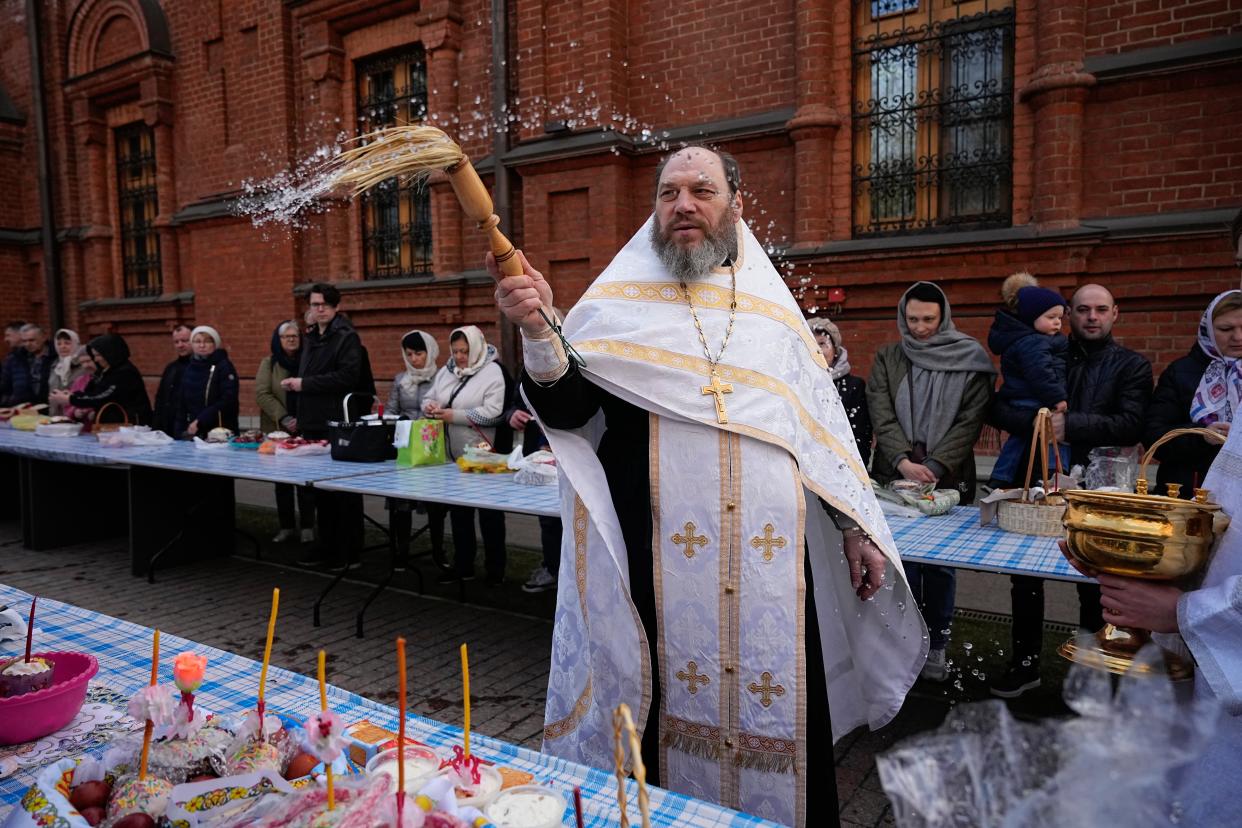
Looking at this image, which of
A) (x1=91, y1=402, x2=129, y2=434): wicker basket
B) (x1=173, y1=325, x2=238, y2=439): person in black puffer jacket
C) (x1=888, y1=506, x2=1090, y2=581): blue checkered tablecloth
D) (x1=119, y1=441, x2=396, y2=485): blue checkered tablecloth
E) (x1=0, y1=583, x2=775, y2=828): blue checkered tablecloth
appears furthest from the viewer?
(x1=173, y1=325, x2=238, y2=439): person in black puffer jacket

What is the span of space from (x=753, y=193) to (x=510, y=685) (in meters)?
4.88

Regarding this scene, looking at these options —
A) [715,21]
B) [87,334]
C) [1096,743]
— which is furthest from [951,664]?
[87,334]

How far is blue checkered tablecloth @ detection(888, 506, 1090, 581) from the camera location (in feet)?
9.80

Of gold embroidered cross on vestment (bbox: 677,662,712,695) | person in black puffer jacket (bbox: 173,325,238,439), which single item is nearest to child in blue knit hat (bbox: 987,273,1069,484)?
gold embroidered cross on vestment (bbox: 677,662,712,695)

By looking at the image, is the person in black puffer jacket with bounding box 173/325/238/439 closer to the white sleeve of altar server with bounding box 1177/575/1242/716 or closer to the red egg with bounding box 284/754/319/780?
the red egg with bounding box 284/754/319/780

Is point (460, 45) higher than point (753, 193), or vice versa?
point (460, 45)

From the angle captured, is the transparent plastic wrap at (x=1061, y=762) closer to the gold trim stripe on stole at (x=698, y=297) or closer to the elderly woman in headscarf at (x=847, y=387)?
the gold trim stripe on stole at (x=698, y=297)

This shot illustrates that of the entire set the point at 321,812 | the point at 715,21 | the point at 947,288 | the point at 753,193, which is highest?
the point at 715,21

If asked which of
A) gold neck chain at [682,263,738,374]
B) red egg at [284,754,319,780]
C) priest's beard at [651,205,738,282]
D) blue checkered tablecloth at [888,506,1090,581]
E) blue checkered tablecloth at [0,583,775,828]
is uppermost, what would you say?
priest's beard at [651,205,738,282]

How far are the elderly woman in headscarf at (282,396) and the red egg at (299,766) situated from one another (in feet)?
19.3

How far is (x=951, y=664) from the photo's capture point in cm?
436

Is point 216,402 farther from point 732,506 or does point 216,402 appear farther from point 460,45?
point 732,506

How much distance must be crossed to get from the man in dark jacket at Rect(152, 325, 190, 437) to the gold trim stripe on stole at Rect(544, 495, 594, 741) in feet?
20.6

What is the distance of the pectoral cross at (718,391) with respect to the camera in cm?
229
